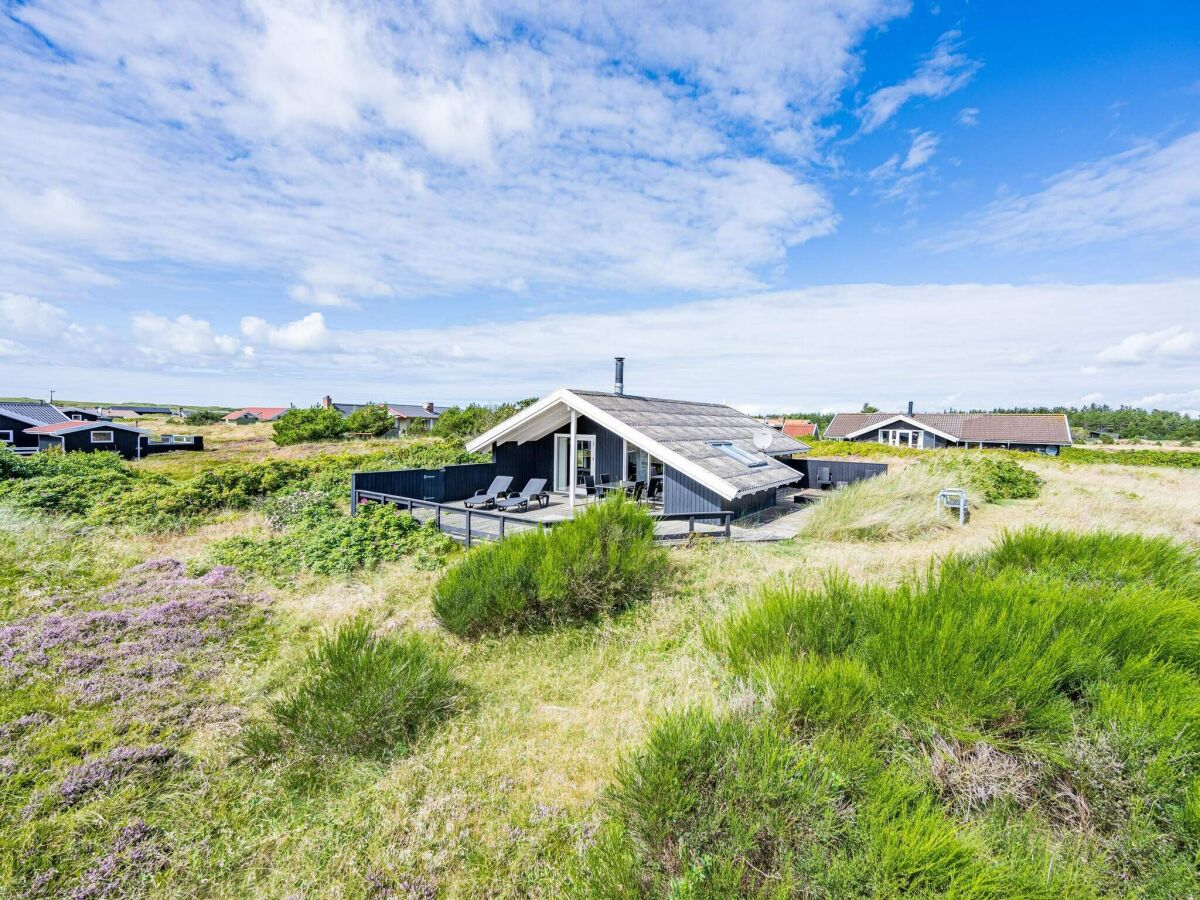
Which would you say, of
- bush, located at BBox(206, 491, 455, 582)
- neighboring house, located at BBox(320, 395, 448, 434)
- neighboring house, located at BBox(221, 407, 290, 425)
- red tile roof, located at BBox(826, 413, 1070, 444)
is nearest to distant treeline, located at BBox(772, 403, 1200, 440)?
red tile roof, located at BBox(826, 413, 1070, 444)

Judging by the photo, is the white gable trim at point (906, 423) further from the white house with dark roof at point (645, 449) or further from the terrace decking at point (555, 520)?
the terrace decking at point (555, 520)

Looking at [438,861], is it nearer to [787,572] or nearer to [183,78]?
[787,572]

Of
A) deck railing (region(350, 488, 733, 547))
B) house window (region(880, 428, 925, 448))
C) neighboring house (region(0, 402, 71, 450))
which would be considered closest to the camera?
deck railing (region(350, 488, 733, 547))

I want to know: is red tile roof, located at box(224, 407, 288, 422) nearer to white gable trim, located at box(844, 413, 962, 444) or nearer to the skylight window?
white gable trim, located at box(844, 413, 962, 444)

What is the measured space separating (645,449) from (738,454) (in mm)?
3746

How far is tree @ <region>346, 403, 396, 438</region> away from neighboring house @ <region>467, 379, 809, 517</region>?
3433 cm

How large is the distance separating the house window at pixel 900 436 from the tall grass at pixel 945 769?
4555 cm

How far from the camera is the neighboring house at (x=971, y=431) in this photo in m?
42.0

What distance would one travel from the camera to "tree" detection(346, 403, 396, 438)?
152ft

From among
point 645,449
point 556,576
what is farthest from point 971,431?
point 556,576

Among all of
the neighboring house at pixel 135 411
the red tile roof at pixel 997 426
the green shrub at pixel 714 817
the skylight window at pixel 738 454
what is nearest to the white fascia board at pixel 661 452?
the skylight window at pixel 738 454

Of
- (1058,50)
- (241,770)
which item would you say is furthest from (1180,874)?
(1058,50)

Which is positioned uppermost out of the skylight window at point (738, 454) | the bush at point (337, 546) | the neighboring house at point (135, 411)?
the neighboring house at point (135, 411)

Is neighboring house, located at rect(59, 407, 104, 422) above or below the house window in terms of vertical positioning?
above
